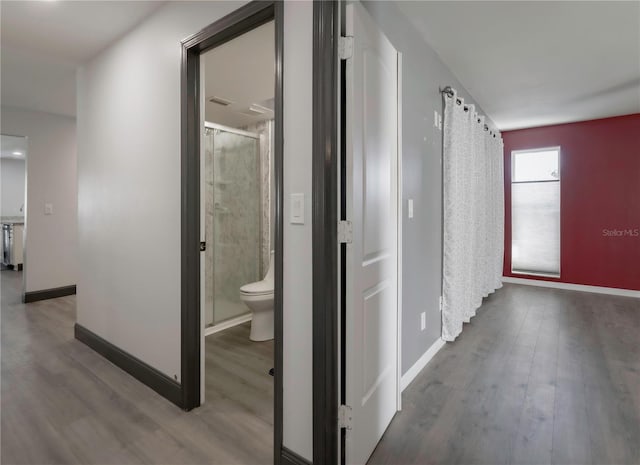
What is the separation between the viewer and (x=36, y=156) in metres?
4.36

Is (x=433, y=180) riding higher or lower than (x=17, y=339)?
higher

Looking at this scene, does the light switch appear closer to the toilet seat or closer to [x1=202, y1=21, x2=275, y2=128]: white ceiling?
[x1=202, y1=21, x2=275, y2=128]: white ceiling

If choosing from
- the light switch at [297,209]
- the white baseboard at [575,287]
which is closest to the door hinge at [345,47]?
the light switch at [297,209]

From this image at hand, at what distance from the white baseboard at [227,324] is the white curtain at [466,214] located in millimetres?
2071

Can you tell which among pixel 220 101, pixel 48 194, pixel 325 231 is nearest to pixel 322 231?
pixel 325 231

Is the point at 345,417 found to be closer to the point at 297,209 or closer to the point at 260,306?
the point at 297,209

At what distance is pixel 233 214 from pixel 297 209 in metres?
2.39

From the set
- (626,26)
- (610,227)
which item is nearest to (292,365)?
(626,26)

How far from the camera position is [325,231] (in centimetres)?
135

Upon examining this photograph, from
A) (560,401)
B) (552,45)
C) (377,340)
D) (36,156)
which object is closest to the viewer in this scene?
→ (377,340)

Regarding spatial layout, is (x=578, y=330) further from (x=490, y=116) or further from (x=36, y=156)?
(x=36, y=156)

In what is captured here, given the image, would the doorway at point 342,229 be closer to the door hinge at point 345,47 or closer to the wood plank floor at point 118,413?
the door hinge at point 345,47

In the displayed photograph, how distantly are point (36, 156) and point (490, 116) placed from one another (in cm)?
617

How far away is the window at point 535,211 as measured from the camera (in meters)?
5.19
